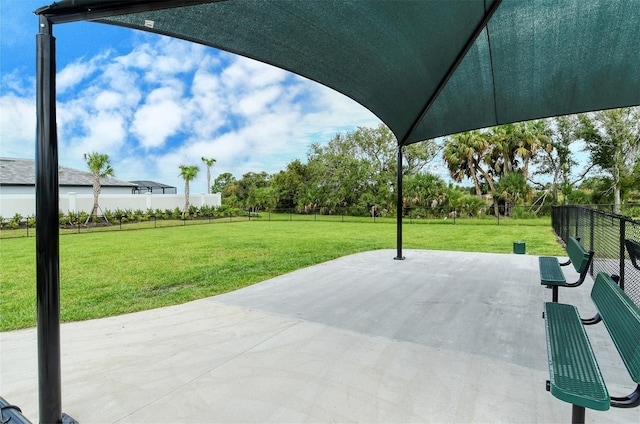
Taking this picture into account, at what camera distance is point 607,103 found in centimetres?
509

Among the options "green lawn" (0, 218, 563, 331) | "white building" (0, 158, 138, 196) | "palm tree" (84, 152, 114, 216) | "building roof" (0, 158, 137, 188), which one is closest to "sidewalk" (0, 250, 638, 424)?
"green lawn" (0, 218, 563, 331)

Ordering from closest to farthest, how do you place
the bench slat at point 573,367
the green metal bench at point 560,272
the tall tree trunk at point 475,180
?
the bench slat at point 573,367, the green metal bench at point 560,272, the tall tree trunk at point 475,180

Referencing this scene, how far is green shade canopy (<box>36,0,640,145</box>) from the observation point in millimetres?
2629

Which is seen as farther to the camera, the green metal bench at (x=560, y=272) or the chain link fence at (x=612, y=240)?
the chain link fence at (x=612, y=240)

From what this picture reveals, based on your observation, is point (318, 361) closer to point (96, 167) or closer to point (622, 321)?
point (622, 321)

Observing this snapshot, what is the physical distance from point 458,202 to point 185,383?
18.3m

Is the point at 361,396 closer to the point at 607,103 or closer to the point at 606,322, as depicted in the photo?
the point at 606,322

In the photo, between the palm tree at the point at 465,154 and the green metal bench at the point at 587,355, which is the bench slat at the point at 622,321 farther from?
the palm tree at the point at 465,154

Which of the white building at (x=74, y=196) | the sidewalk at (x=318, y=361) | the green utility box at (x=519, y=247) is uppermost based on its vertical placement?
the white building at (x=74, y=196)

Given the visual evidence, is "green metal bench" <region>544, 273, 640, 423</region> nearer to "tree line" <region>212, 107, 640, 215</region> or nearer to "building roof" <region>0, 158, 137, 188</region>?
"tree line" <region>212, 107, 640, 215</region>

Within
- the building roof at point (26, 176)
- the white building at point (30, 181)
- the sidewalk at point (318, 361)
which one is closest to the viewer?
the sidewalk at point (318, 361)

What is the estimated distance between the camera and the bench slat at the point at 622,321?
152cm

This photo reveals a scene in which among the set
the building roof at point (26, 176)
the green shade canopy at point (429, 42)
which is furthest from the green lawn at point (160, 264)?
the building roof at point (26, 176)

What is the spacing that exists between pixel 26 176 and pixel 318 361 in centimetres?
3193
